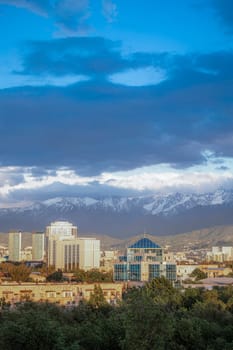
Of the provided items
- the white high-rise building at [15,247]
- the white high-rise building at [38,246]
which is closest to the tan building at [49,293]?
the white high-rise building at [15,247]

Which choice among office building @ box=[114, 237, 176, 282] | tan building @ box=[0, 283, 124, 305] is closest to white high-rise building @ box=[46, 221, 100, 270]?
office building @ box=[114, 237, 176, 282]

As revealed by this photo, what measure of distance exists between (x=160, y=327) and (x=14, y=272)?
43678 mm

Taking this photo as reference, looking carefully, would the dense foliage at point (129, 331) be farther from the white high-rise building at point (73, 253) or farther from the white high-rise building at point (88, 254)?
the white high-rise building at point (73, 253)

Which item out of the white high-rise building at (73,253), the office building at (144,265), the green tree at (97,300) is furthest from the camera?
the white high-rise building at (73,253)

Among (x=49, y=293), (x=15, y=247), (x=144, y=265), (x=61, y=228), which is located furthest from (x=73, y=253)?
(x=49, y=293)

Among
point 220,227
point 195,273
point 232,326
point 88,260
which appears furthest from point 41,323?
point 220,227

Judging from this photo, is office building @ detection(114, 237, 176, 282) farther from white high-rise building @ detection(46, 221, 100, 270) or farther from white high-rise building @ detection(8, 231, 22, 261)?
white high-rise building @ detection(8, 231, 22, 261)

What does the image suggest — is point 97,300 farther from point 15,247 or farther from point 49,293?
point 15,247

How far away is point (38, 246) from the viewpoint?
122 m

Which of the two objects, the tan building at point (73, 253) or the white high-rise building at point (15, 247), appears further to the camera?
the white high-rise building at point (15, 247)

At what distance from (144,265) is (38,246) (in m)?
70.5

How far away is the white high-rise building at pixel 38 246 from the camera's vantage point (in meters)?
122

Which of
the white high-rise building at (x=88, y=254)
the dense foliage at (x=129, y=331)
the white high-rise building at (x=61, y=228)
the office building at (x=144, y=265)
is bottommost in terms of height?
the dense foliage at (x=129, y=331)

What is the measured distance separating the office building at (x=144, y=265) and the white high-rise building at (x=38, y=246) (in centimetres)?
6515
